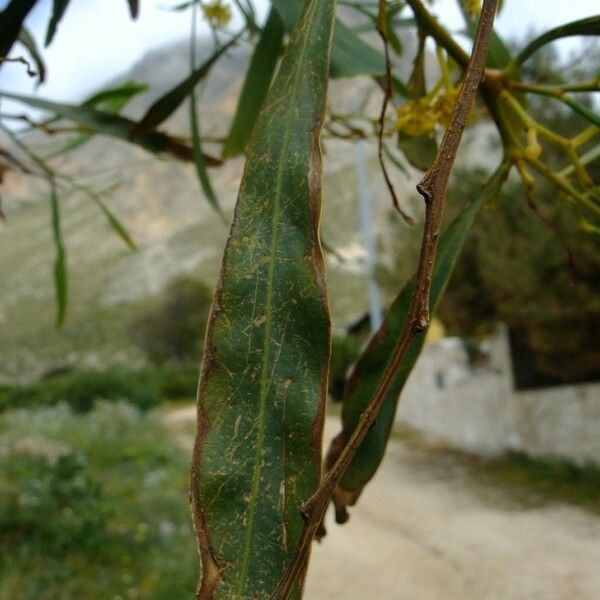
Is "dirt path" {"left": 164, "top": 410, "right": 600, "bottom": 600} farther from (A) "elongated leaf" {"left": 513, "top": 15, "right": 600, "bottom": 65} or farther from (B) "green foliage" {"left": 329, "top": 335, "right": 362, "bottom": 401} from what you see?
(B) "green foliage" {"left": 329, "top": 335, "right": 362, "bottom": 401}

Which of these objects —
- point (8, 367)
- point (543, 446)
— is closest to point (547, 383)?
point (543, 446)

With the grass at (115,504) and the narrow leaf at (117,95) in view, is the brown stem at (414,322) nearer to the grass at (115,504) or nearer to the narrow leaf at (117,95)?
the narrow leaf at (117,95)

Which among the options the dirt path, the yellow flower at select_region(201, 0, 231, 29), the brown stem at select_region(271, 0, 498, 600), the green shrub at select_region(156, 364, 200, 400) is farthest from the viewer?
the green shrub at select_region(156, 364, 200, 400)

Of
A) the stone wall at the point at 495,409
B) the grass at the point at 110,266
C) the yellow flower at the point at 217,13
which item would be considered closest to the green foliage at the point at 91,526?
the stone wall at the point at 495,409

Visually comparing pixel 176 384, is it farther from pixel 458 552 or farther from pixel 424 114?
pixel 424 114

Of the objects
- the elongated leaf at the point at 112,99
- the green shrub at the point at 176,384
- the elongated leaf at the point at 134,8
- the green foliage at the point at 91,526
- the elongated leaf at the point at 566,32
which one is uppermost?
the green shrub at the point at 176,384

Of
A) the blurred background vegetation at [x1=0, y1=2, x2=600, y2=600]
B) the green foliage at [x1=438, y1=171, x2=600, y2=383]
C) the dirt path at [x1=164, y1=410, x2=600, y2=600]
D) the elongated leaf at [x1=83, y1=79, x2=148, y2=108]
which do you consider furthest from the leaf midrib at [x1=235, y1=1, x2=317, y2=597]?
the green foliage at [x1=438, y1=171, x2=600, y2=383]
